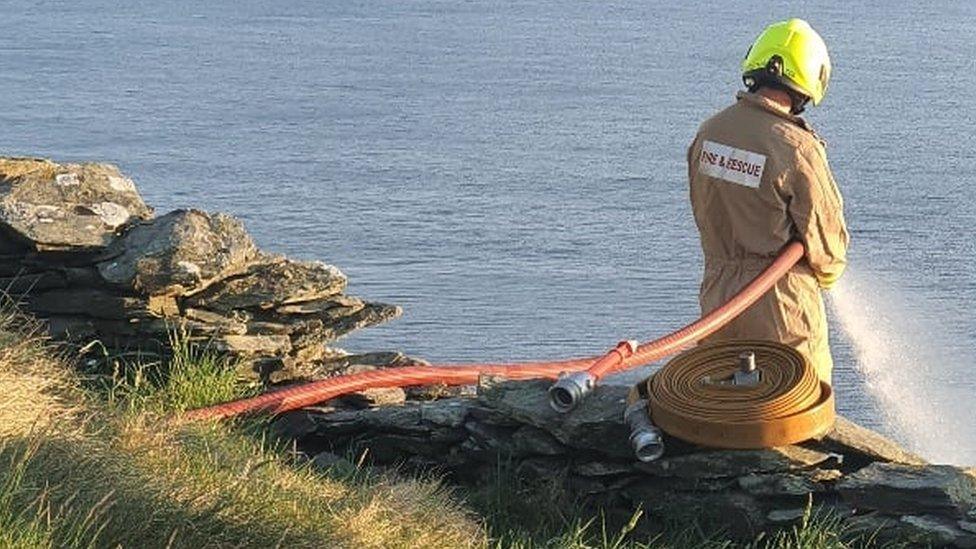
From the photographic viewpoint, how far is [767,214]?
805 cm

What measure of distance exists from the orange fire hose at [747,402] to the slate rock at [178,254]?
2372 mm

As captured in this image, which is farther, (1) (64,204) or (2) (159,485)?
(1) (64,204)

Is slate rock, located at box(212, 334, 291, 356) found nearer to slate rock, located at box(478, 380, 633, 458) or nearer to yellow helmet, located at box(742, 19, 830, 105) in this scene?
slate rock, located at box(478, 380, 633, 458)

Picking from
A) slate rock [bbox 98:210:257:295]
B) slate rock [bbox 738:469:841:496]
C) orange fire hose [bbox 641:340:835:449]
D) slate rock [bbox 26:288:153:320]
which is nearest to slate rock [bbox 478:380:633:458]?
orange fire hose [bbox 641:340:835:449]

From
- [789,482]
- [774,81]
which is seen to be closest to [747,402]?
[789,482]

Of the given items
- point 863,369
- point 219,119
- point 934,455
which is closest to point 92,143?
point 219,119

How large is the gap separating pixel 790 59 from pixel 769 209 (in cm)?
62

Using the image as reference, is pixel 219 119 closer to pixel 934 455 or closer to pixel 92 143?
pixel 92 143

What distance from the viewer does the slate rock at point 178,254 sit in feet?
29.9

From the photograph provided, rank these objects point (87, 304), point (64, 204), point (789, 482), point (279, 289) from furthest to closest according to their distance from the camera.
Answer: point (64, 204) < point (279, 289) < point (87, 304) < point (789, 482)

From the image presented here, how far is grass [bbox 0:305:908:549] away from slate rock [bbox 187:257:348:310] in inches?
17.5

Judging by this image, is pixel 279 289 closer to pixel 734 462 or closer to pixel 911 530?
pixel 734 462

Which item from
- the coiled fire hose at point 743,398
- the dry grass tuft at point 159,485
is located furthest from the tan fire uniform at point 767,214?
the dry grass tuft at point 159,485

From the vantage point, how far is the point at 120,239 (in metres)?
9.40
